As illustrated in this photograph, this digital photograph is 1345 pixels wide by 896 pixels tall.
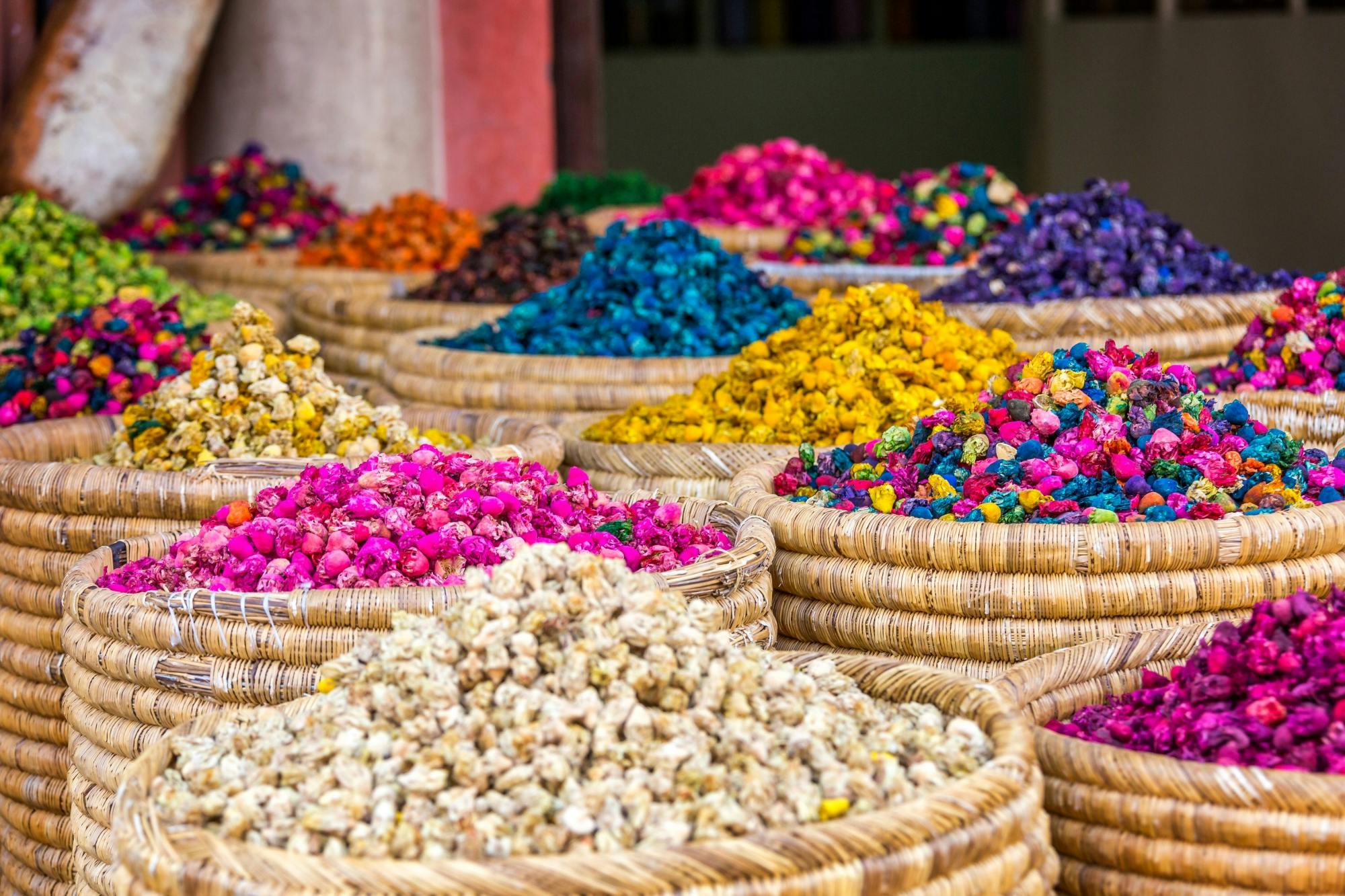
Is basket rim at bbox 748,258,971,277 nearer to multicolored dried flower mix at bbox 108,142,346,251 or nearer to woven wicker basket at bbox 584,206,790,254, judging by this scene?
woven wicker basket at bbox 584,206,790,254

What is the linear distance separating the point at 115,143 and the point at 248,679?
3.29 meters

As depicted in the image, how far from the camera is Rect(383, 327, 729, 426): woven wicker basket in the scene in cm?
285

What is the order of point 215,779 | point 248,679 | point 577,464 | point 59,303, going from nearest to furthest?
point 215,779
point 248,679
point 577,464
point 59,303

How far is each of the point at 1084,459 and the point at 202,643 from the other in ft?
3.34

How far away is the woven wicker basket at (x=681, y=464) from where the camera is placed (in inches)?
93.1

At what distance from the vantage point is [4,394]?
9.57 ft

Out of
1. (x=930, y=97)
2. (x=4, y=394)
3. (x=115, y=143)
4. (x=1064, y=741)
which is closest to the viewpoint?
(x=1064, y=741)

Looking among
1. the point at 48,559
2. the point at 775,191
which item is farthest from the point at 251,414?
the point at 775,191

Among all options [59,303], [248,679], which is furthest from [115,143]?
[248,679]

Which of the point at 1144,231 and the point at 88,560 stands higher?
the point at 1144,231

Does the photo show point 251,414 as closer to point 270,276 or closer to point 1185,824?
point 1185,824

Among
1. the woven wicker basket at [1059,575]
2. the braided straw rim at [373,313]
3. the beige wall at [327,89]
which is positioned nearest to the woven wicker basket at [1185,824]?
the woven wicker basket at [1059,575]

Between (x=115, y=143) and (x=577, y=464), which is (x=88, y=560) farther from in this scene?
(x=115, y=143)

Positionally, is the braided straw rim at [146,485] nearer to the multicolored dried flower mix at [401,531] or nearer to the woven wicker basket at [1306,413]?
the multicolored dried flower mix at [401,531]
